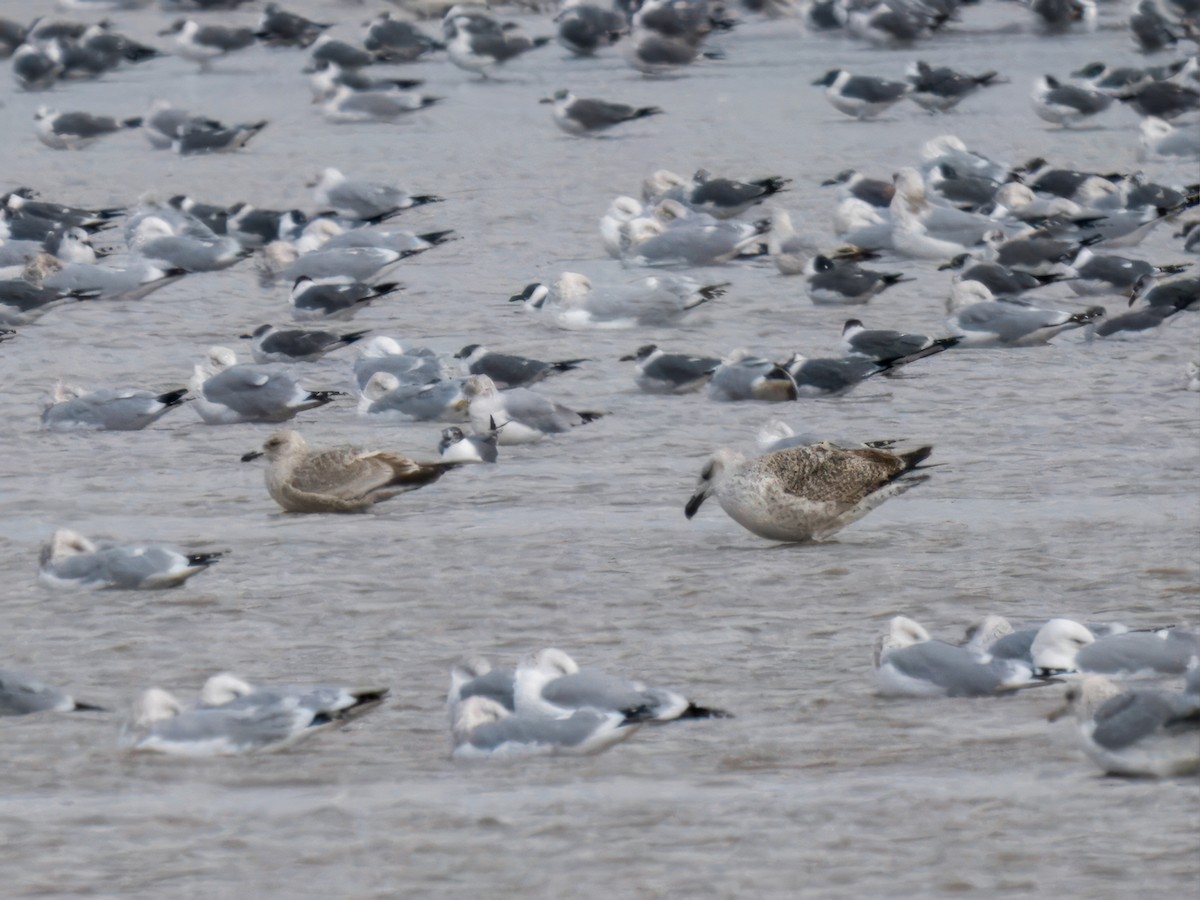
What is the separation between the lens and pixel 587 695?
232 inches

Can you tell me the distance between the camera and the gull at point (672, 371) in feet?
34.7

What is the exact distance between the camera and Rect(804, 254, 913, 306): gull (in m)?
12.5

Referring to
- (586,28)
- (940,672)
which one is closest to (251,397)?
(940,672)

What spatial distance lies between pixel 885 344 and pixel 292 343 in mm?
2826

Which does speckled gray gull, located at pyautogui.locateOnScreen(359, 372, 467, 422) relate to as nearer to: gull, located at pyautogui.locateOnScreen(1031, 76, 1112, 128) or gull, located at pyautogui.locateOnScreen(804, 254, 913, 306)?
gull, located at pyautogui.locateOnScreen(804, 254, 913, 306)

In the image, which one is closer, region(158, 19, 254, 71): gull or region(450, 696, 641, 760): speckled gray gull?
region(450, 696, 641, 760): speckled gray gull

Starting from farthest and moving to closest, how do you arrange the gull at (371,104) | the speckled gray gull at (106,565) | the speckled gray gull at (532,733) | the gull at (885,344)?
the gull at (371,104) < the gull at (885,344) < the speckled gray gull at (106,565) < the speckled gray gull at (532,733)

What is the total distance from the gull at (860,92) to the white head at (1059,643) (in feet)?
45.9

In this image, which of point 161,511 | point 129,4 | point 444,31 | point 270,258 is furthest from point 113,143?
point 161,511

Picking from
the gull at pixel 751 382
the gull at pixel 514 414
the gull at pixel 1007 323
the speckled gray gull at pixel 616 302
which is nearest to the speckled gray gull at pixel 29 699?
the gull at pixel 514 414

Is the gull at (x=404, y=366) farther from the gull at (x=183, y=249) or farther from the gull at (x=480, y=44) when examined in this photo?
the gull at (x=480, y=44)

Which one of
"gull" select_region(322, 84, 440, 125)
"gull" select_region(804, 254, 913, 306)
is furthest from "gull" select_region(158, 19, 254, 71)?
"gull" select_region(804, 254, 913, 306)

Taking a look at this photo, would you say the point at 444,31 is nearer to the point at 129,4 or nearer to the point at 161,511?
the point at 129,4

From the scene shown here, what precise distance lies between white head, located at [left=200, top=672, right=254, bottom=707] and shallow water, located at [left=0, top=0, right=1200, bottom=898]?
0.56 ft
